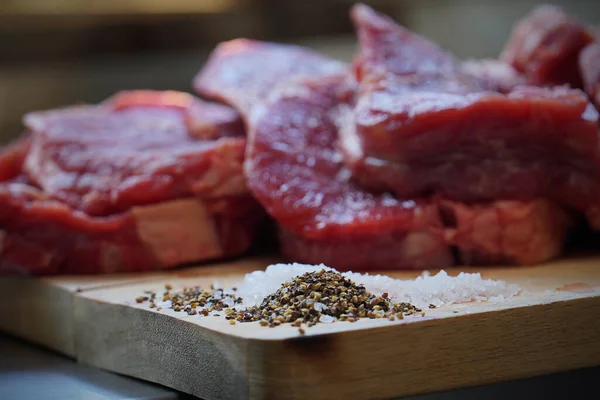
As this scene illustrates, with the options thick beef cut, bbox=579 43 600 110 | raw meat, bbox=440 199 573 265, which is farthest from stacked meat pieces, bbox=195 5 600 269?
thick beef cut, bbox=579 43 600 110

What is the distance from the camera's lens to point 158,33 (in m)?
4.30

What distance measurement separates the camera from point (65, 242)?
8.32 feet

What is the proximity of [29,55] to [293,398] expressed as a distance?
297cm

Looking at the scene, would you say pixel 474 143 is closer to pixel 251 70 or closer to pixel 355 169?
pixel 355 169

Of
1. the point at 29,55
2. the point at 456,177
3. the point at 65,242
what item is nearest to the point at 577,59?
the point at 456,177

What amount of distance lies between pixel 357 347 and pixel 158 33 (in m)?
3.02

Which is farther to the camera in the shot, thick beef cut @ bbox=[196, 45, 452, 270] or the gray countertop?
thick beef cut @ bbox=[196, 45, 452, 270]

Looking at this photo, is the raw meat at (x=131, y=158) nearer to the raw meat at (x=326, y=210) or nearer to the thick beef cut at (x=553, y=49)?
the raw meat at (x=326, y=210)

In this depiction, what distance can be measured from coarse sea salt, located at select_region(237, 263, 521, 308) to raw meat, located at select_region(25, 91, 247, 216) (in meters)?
0.64

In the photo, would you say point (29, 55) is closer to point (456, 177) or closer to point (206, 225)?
point (206, 225)

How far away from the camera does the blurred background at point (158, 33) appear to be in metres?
4.09

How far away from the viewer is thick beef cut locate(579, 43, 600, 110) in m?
2.54

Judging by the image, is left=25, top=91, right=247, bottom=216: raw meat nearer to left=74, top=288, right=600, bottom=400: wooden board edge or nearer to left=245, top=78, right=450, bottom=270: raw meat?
left=245, top=78, right=450, bottom=270: raw meat

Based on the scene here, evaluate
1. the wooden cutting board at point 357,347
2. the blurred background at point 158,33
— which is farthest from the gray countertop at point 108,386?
the blurred background at point 158,33
